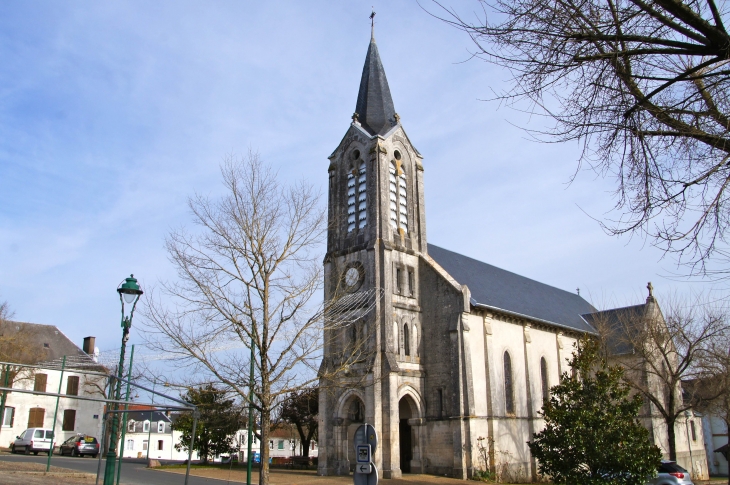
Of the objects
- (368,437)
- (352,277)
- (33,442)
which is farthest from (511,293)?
(33,442)

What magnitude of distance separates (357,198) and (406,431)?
478 inches

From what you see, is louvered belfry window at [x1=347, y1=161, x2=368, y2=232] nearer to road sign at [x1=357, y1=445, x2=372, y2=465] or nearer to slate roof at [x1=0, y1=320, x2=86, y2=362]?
road sign at [x1=357, y1=445, x2=372, y2=465]

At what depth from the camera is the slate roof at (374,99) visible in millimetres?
32906

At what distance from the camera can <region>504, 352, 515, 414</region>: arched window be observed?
31.4m

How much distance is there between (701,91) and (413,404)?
24.2 metres

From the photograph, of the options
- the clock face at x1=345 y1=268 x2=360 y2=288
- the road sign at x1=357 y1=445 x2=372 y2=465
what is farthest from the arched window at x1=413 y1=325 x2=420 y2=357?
the road sign at x1=357 y1=445 x2=372 y2=465

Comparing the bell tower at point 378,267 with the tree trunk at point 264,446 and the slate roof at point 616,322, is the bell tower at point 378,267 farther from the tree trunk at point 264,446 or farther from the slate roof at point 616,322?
the slate roof at point 616,322

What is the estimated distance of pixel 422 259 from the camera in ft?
102

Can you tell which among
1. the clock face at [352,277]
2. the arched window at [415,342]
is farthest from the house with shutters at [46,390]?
the arched window at [415,342]

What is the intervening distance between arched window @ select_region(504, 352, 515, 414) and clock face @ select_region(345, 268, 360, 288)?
931cm

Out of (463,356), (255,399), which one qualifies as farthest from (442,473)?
(255,399)

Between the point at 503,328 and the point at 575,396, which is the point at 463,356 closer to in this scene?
the point at 503,328

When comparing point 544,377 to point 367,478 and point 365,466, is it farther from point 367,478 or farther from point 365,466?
point 365,466

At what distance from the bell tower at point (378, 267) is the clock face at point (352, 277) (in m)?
0.05
